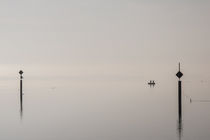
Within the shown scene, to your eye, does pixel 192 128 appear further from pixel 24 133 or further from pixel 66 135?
A: pixel 24 133

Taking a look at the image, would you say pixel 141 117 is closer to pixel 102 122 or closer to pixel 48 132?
pixel 102 122

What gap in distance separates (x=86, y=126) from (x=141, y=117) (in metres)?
7.90

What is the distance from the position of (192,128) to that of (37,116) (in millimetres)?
14070

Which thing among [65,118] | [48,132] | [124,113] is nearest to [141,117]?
[124,113]

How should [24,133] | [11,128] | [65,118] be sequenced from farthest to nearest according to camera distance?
[65,118]
[11,128]
[24,133]

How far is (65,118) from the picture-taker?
40.0m

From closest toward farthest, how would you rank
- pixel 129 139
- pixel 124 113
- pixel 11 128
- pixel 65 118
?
pixel 129 139 < pixel 11 128 < pixel 65 118 < pixel 124 113

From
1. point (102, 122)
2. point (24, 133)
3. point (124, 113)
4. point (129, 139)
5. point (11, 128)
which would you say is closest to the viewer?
point (129, 139)

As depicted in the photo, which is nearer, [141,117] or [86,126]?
[86,126]

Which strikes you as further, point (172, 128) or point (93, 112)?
point (93, 112)

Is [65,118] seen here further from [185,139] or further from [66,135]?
[185,139]

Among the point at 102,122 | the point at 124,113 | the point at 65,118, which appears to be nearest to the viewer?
the point at 102,122

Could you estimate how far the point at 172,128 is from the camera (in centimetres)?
3406

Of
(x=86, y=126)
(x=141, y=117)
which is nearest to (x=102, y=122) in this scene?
(x=86, y=126)
